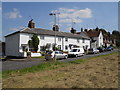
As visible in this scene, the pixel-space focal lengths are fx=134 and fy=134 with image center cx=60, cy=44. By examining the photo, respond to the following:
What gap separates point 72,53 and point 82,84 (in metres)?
19.9

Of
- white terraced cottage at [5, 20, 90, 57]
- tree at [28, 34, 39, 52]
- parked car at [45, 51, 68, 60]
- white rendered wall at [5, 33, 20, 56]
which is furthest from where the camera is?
tree at [28, 34, 39, 52]

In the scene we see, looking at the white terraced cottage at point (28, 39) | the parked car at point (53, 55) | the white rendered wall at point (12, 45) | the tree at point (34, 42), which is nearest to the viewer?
the parked car at point (53, 55)

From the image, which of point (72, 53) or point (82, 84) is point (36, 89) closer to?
point (82, 84)

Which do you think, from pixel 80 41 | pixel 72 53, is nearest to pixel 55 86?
pixel 72 53

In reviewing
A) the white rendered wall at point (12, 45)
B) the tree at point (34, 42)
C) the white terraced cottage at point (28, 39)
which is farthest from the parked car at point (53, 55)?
the white rendered wall at point (12, 45)

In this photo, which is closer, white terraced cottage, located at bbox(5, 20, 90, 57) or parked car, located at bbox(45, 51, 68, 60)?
parked car, located at bbox(45, 51, 68, 60)

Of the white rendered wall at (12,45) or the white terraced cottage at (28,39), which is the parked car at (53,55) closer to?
the white terraced cottage at (28,39)

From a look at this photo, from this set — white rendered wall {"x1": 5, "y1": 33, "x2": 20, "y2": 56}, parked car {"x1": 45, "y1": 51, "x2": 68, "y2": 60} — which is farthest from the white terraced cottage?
parked car {"x1": 45, "y1": 51, "x2": 68, "y2": 60}

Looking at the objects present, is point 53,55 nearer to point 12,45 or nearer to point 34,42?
point 34,42

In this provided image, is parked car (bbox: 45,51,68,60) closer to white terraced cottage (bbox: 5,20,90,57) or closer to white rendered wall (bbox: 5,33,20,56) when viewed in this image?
white terraced cottage (bbox: 5,20,90,57)

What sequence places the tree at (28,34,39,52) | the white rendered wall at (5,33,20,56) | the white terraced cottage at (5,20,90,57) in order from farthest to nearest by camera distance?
the tree at (28,34,39,52) → the white rendered wall at (5,33,20,56) → the white terraced cottage at (5,20,90,57)

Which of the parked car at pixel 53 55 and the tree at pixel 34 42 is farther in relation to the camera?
the tree at pixel 34 42

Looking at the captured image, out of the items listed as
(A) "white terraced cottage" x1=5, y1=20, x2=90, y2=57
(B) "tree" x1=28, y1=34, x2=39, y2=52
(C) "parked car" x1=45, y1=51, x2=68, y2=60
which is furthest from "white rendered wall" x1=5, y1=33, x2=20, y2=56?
(C) "parked car" x1=45, y1=51, x2=68, y2=60

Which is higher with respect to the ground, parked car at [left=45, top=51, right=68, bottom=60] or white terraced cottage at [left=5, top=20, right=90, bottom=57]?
white terraced cottage at [left=5, top=20, right=90, bottom=57]
